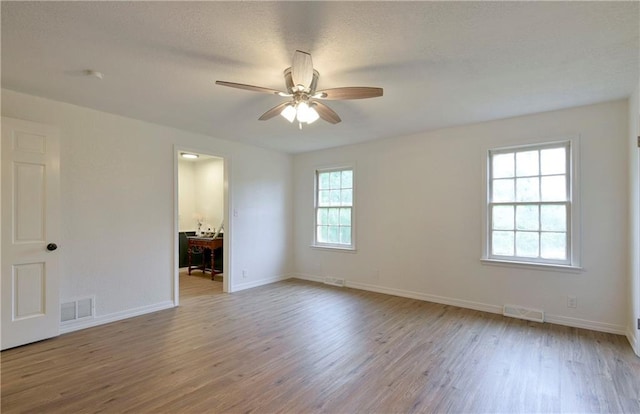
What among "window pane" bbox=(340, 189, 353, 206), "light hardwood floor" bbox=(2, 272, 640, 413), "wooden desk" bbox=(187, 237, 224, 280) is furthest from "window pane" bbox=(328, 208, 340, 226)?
"wooden desk" bbox=(187, 237, 224, 280)

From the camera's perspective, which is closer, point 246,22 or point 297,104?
point 246,22

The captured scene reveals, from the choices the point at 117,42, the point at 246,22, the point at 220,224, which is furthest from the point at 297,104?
the point at 220,224

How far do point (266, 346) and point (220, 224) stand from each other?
4514 mm

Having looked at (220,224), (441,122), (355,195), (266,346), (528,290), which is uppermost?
(441,122)

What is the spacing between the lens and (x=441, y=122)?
4.16 meters

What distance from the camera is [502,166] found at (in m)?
4.09

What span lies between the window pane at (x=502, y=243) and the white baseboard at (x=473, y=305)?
0.69 m

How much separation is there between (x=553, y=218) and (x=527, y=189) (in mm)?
439

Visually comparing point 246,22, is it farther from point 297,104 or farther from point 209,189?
point 209,189

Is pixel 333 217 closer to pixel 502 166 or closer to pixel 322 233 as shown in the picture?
pixel 322 233

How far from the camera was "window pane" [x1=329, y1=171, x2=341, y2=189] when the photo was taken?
227 inches

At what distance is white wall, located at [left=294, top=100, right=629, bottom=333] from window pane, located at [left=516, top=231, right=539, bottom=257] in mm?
212

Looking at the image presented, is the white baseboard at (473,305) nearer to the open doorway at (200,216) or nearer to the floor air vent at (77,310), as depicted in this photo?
the open doorway at (200,216)

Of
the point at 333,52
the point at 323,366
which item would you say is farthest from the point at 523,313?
the point at 333,52
